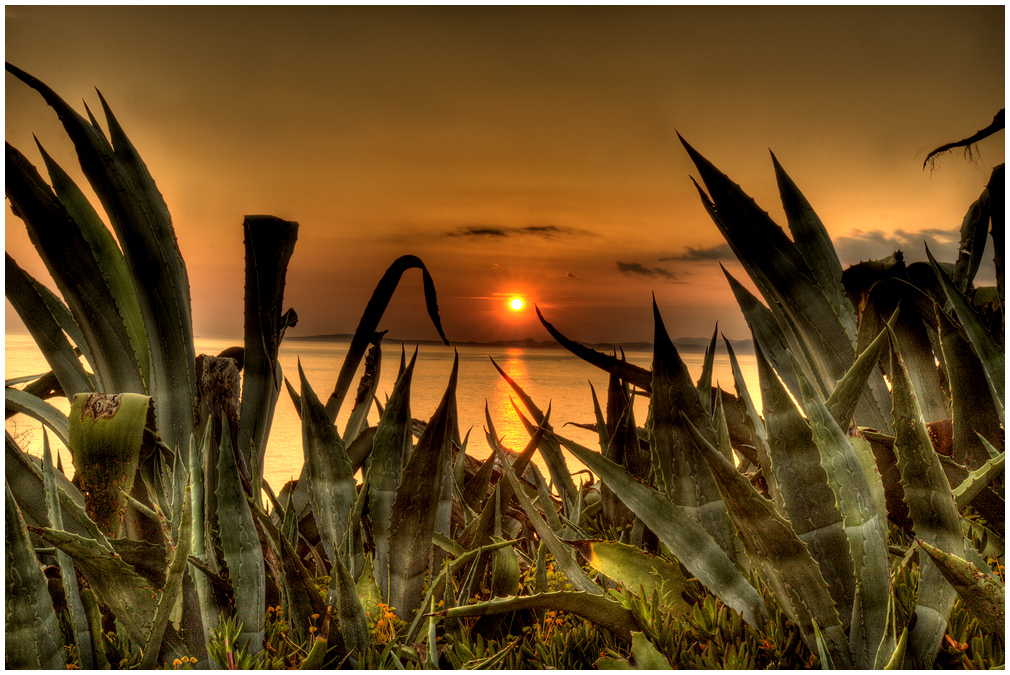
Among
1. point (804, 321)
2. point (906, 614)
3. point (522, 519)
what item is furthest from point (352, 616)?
point (804, 321)

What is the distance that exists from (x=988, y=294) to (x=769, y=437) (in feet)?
3.11

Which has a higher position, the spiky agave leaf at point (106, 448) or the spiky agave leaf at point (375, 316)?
the spiky agave leaf at point (375, 316)

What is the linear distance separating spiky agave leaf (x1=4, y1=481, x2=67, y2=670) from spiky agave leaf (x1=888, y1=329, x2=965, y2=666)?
91 cm

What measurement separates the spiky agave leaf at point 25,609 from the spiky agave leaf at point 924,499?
91 cm

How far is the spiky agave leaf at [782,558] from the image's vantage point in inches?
24.9

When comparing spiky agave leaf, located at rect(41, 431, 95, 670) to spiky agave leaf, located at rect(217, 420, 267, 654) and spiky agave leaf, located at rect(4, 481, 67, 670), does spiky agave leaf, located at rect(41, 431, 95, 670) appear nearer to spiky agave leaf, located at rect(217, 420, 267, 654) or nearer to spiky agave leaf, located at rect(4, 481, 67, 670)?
spiky agave leaf, located at rect(4, 481, 67, 670)

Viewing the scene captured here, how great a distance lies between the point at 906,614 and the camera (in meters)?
0.77

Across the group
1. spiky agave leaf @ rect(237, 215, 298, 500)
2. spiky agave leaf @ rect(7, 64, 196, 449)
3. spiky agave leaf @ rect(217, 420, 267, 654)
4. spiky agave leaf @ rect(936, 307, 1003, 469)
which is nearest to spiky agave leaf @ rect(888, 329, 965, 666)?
spiky agave leaf @ rect(936, 307, 1003, 469)

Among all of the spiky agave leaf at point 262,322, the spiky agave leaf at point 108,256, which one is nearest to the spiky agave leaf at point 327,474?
the spiky agave leaf at point 262,322

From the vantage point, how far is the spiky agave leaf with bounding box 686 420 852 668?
63cm

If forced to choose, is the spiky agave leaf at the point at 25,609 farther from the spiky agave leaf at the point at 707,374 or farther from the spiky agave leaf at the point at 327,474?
the spiky agave leaf at the point at 707,374

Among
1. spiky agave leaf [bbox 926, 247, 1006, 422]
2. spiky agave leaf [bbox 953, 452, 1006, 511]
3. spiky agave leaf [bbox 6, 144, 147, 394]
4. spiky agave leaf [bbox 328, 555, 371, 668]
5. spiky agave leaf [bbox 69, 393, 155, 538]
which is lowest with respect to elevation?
spiky agave leaf [bbox 328, 555, 371, 668]

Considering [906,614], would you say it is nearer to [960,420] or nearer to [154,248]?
[960,420]

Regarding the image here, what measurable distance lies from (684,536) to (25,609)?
0.70 metres
